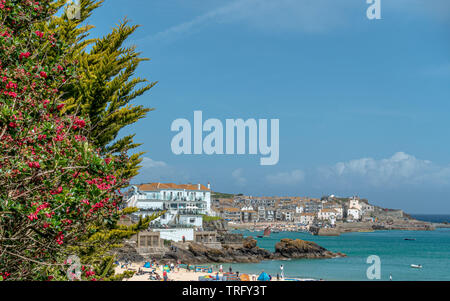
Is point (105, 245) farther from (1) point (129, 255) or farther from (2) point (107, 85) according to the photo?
(1) point (129, 255)

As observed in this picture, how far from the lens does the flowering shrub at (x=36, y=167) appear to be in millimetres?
5410

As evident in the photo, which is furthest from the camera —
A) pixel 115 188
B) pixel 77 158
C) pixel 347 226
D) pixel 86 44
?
pixel 347 226

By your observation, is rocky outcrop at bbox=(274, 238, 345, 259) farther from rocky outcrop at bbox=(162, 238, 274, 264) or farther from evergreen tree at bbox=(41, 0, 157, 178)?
evergreen tree at bbox=(41, 0, 157, 178)

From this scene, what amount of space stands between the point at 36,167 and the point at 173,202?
78761 millimetres

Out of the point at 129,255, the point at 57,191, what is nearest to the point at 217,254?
the point at 129,255

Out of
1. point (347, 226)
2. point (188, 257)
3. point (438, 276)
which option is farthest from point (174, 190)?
point (347, 226)

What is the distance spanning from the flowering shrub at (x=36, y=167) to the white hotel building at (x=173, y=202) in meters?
66.3

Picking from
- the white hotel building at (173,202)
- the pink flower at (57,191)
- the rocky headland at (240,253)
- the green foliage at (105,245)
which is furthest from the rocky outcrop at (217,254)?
the pink flower at (57,191)

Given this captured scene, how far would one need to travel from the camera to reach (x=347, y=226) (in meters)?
184

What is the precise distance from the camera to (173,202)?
273ft

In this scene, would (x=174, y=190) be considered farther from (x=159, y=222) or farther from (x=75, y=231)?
(x=75, y=231)

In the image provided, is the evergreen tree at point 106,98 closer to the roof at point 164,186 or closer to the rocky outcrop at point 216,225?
the roof at point 164,186

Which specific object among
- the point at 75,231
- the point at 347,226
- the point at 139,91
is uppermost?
the point at 139,91
